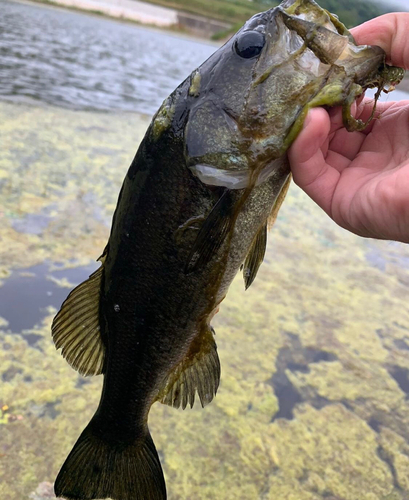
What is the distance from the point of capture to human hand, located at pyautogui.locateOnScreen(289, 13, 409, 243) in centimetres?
130

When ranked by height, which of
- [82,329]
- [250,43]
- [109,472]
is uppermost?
[250,43]

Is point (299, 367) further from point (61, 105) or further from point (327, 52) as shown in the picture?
point (61, 105)

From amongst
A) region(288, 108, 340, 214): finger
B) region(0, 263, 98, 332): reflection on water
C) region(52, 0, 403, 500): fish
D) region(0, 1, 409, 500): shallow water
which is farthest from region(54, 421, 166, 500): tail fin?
region(288, 108, 340, 214): finger

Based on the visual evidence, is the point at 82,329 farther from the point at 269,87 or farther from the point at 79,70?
the point at 79,70

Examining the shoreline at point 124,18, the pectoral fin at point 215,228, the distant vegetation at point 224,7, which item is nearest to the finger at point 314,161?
the pectoral fin at point 215,228

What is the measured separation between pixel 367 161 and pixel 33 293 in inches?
87.2

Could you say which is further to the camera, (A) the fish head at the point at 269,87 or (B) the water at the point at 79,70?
(B) the water at the point at 79,70

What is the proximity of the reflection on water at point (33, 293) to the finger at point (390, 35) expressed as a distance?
2241 millimetres

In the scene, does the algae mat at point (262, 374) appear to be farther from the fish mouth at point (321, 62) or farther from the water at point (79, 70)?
the water at point (79, 70)

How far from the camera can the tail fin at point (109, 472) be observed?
5.45 ft

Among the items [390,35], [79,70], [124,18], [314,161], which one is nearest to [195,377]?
[314,161]

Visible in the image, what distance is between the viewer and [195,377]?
1.79 meters

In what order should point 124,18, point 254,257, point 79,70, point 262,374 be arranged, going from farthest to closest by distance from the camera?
point 124,18
point 79,70
point 262,374
point 254,257

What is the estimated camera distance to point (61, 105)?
764cm
